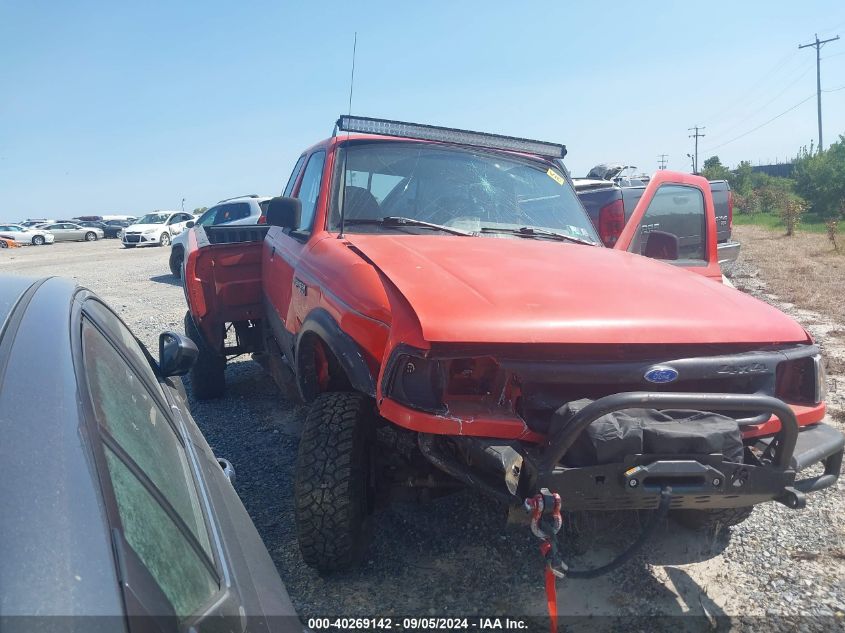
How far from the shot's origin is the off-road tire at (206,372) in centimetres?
529

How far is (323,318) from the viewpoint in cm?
299

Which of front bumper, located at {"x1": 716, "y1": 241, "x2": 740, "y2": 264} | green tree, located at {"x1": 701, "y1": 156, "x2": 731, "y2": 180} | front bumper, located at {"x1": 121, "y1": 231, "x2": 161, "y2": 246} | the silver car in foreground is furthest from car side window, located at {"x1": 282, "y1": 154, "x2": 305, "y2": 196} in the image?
green tree, located at {"x1": 701, "y1": 156, "x2": 731, "y2": 180}

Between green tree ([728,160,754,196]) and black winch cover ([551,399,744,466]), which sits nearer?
black winch cover ([551,399,744,466])

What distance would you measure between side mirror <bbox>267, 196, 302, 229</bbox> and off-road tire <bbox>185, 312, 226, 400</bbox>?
1.84 meters

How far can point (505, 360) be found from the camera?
2.27 m

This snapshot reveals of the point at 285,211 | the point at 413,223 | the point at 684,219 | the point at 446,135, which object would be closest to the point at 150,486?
the point at 413,223

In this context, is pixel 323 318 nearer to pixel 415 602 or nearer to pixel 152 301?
pixel 415 602

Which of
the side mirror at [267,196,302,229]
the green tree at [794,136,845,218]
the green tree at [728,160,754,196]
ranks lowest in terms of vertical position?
the side mirror at [267,196,302,229]

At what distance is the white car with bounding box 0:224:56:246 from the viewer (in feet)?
121

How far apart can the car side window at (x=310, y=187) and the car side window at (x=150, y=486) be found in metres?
2.28

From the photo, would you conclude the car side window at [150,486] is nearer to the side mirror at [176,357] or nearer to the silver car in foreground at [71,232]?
the side mirror at [176,357]

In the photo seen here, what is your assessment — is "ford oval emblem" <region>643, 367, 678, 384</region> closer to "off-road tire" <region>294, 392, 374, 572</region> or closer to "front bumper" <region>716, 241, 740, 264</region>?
"off-road tire" <region>294, 392, 374, 572</region>

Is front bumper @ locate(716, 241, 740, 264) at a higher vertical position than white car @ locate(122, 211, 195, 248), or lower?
lower

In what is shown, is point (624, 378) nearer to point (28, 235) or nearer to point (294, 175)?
point (294, 175)
